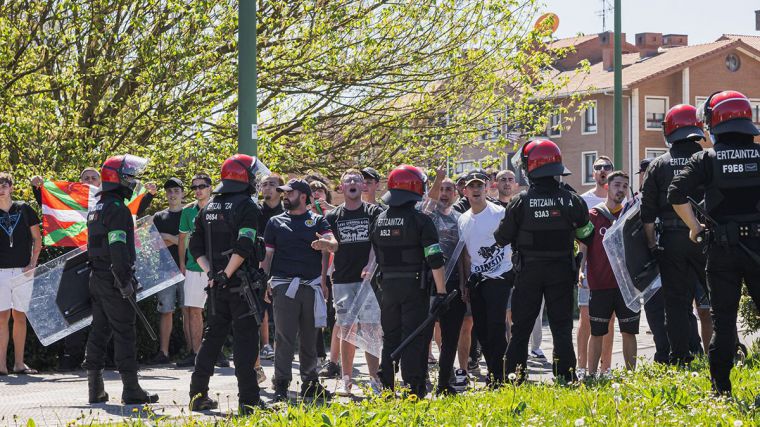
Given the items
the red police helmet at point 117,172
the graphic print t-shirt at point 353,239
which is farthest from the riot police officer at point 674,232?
the red police helmet at point 117,172

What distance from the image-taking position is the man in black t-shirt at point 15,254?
1078 centimetres

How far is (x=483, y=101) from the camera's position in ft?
55.3

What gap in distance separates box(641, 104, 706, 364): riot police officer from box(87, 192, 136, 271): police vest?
12.9 ft

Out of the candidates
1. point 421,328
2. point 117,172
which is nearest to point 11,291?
point 117,172

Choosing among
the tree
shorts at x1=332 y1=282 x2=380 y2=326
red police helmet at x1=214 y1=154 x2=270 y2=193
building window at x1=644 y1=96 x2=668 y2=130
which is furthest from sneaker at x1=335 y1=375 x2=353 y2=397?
building window at x1=644 y1=96 x2=668 y2=130

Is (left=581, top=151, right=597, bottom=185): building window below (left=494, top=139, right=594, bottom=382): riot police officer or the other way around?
the other way around

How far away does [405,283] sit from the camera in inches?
331

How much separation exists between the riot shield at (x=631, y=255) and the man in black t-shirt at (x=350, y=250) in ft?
6.45

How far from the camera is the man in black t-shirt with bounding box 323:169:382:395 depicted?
936 centimetres

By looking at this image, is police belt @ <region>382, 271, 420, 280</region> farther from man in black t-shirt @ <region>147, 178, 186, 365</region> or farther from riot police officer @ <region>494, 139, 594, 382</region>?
man in black t-shirt @ <region>147, 178, 186, 365</region>

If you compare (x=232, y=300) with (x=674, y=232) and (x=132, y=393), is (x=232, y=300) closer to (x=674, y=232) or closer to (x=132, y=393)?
(x=132, y=393)

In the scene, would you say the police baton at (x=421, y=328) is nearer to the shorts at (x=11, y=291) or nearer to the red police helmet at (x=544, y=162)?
the red police helmet at (x=544, y=162)

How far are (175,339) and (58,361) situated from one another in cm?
127

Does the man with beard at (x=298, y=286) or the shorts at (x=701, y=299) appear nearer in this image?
the man with beard at (x=298, y=286)
